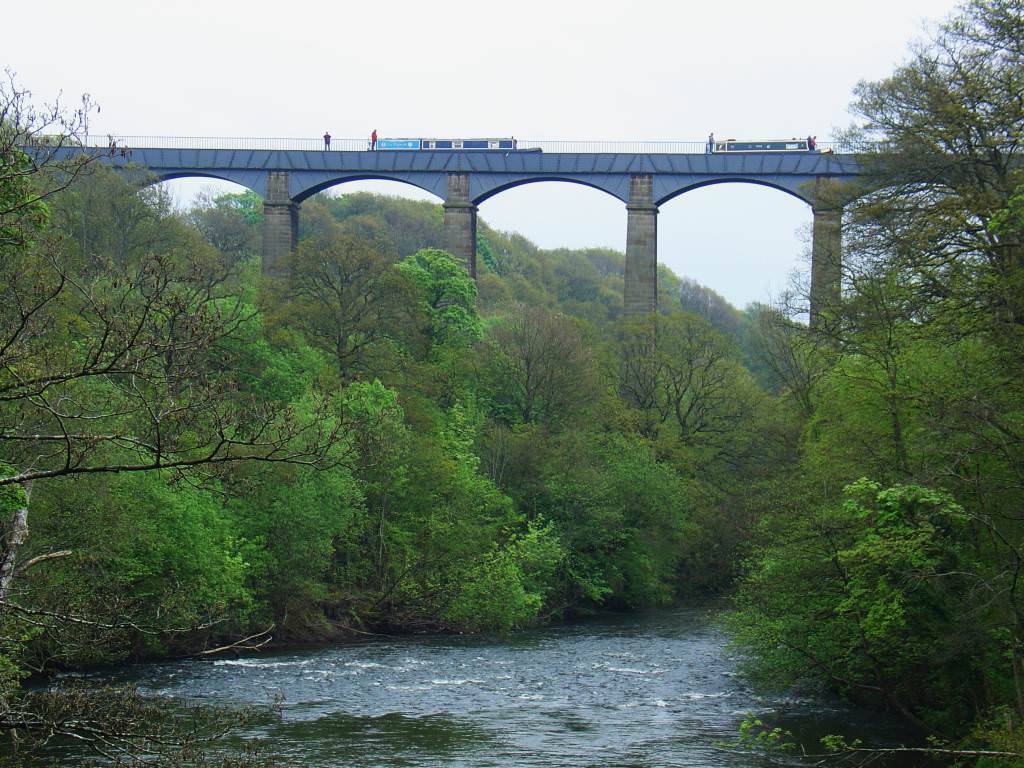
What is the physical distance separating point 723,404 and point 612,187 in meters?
14.4

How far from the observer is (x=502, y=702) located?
894 inches

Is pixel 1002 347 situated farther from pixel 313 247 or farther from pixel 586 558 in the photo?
pixel 313 247

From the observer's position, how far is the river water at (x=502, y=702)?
728 inches

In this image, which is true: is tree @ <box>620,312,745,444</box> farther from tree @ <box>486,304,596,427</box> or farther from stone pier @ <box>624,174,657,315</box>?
stone pier @ <box>624,174,657,315</box>

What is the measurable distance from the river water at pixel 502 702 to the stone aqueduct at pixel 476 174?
3015 centimetres

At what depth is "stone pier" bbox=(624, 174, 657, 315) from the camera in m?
57.1

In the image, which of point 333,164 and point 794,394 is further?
point 333,164

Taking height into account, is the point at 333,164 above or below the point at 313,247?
above

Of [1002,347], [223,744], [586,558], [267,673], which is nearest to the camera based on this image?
[1002,347]

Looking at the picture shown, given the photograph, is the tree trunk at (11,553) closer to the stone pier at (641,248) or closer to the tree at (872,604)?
the tree at (872,604)

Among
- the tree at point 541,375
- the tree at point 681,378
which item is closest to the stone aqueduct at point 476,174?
the tree at point 681,378

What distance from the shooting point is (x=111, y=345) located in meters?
8.20

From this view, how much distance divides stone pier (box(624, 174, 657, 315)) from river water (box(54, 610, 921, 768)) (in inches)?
1101

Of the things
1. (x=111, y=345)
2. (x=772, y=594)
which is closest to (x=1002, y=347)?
(x=772, y=594)
